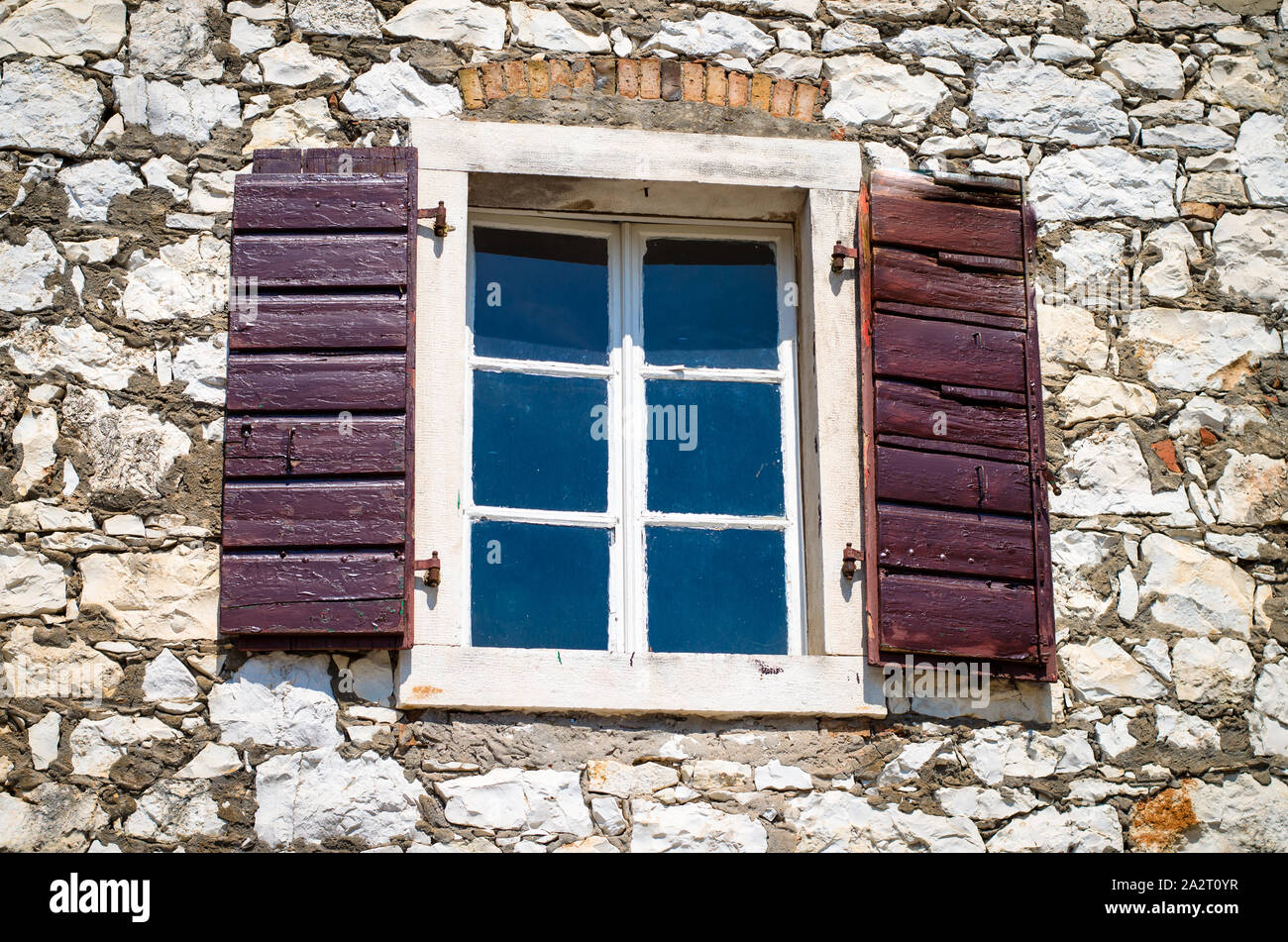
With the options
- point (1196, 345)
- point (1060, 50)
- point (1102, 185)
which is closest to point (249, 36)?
point (1060, 50)

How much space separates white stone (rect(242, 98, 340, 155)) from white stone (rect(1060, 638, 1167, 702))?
2.49 m

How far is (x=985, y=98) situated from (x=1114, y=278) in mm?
665

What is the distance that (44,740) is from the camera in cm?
399

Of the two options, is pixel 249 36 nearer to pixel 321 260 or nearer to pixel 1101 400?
pixel 321 260

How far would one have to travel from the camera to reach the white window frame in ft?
13.5

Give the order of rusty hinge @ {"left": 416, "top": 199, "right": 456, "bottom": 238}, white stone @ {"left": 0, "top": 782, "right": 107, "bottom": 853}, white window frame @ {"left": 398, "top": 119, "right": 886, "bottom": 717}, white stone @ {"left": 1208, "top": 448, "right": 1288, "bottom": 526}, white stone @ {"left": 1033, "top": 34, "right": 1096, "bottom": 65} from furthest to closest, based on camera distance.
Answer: white stone @ {"left": 1033, "top": 34, "right": 1096, "bottom": 65}
white stone @ {"left": 1208, "top": 448, "right": 1288, "bottom": 526}
rusty hinge @ {"left": 416, "top": 199, "right": 456, "bottom": 238}
white window frame @ {"left": 398, "top": 119, "right": 886, "bottom": 717}
white stone @ {"left": 0, "top": 782, "right": 107, "bottom": 853}

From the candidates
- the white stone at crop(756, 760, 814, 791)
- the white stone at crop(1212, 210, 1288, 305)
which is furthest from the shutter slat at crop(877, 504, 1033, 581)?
the white stone at crop(1212, 210, 1288, 305)

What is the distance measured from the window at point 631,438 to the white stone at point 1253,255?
4.22ft

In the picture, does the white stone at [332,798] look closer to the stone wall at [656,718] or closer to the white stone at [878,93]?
the stone wall at [656,718]

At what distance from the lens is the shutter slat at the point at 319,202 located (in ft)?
14.5

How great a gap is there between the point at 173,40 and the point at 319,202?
0.68m

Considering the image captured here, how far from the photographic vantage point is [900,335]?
14.8 ft

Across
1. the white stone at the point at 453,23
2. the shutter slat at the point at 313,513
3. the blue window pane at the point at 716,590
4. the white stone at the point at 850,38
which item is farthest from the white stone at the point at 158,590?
the white stone at the point at 850,38

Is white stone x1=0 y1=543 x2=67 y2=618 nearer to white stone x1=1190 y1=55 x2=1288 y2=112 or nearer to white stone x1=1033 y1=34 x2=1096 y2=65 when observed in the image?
white stone x1=1033 y1=34 x2=1096 y2=65
